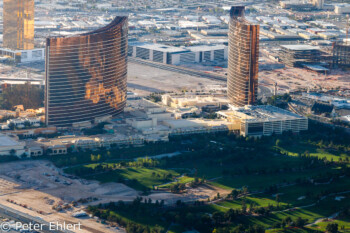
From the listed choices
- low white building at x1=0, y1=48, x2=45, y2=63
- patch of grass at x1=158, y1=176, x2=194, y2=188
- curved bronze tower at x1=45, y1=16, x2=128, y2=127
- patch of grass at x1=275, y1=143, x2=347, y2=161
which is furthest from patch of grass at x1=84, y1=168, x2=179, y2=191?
low white building at x1=0, y1=48, x2=45, y2=63

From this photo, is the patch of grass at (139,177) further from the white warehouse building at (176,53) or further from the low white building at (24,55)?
the white warehouse building at (176,53)

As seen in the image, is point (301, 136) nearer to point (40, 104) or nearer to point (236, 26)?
point (236, 26)

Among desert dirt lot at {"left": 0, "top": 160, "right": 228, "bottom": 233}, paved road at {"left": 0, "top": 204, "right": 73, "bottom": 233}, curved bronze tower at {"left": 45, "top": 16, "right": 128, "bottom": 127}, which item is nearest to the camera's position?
paved road at {"left": 0, "top": 204, "right": 73, "bottom": 233}

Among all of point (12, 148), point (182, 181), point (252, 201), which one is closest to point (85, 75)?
point (12, 148)

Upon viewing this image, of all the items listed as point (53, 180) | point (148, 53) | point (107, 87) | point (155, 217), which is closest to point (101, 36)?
point (107, 87)

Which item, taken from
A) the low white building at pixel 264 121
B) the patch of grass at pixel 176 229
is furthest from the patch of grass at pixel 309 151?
the patch of grass at pixel 176 229

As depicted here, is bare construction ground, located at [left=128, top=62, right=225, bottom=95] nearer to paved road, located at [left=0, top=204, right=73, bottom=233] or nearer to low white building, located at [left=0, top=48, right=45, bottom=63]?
low white building, located at [left=0, top=48, right=45, bottom=63]

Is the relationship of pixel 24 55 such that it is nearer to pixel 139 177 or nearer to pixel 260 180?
pixel 139 177
